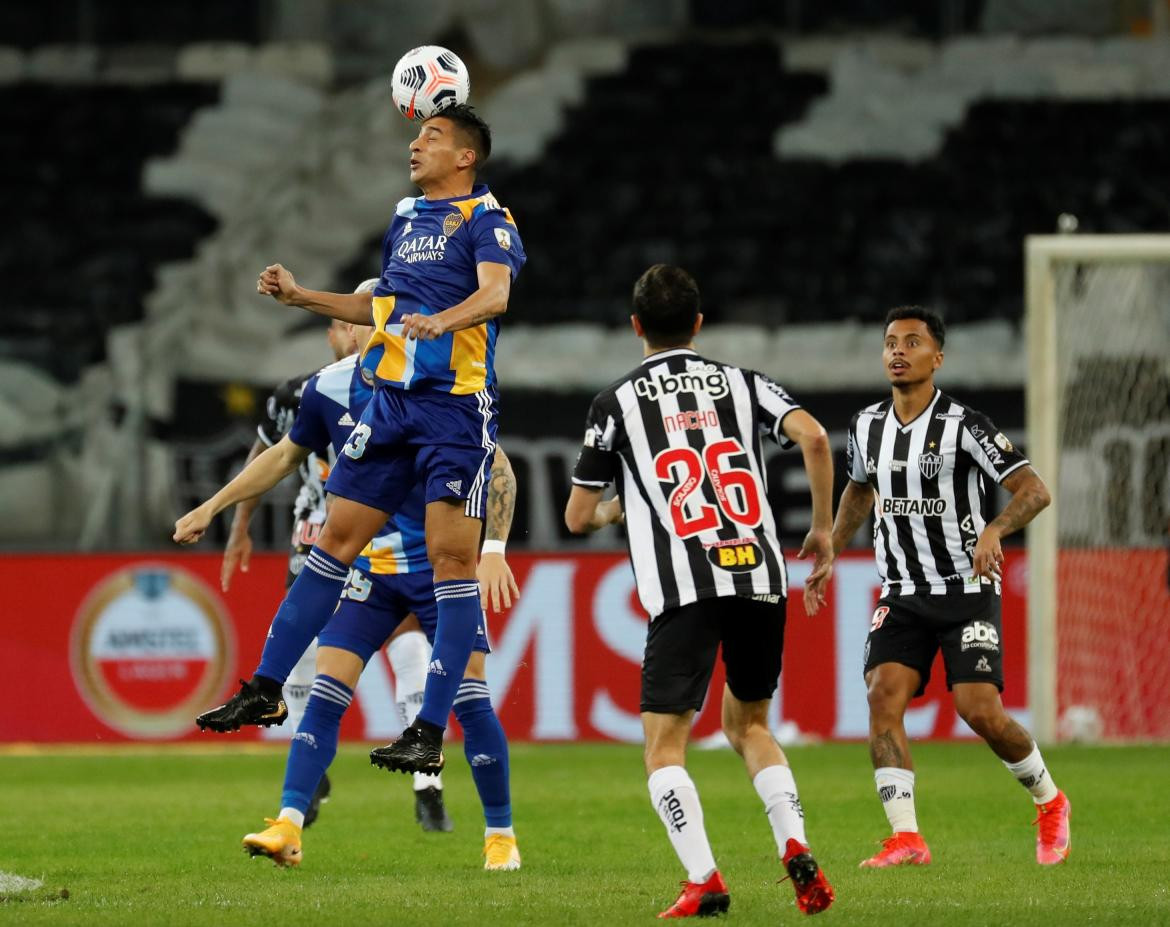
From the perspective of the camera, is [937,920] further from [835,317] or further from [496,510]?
[835,317]

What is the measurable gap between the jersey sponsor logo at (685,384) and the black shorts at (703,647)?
604 mm

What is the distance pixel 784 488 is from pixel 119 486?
200 inches

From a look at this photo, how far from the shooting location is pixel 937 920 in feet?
18.1

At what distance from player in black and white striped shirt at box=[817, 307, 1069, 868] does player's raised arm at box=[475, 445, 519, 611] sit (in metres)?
1.40

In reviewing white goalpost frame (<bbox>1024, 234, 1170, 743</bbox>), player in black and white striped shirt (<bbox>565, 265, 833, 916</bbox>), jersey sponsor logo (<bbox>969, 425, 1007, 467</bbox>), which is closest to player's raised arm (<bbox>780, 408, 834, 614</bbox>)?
player in black and white striped shirt (<bbox>565, 265, 833, 916</bbox>)

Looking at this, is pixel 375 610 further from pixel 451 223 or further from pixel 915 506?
pixel 915 506

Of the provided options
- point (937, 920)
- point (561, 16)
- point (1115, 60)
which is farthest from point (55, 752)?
point (1115, 60)

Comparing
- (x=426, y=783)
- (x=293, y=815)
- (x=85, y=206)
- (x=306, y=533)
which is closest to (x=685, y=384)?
(x=293, y=815)

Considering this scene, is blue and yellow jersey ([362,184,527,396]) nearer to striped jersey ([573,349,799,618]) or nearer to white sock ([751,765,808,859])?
striped jersey ([573,349,799,618])

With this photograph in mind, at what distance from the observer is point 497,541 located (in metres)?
6.66

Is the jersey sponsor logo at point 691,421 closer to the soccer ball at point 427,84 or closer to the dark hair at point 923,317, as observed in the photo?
the soccer ball at point 427,84

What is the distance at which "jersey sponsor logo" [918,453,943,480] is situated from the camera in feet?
25.1

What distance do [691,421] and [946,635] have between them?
85.7 inches

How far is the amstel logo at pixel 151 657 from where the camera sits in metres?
13.9
